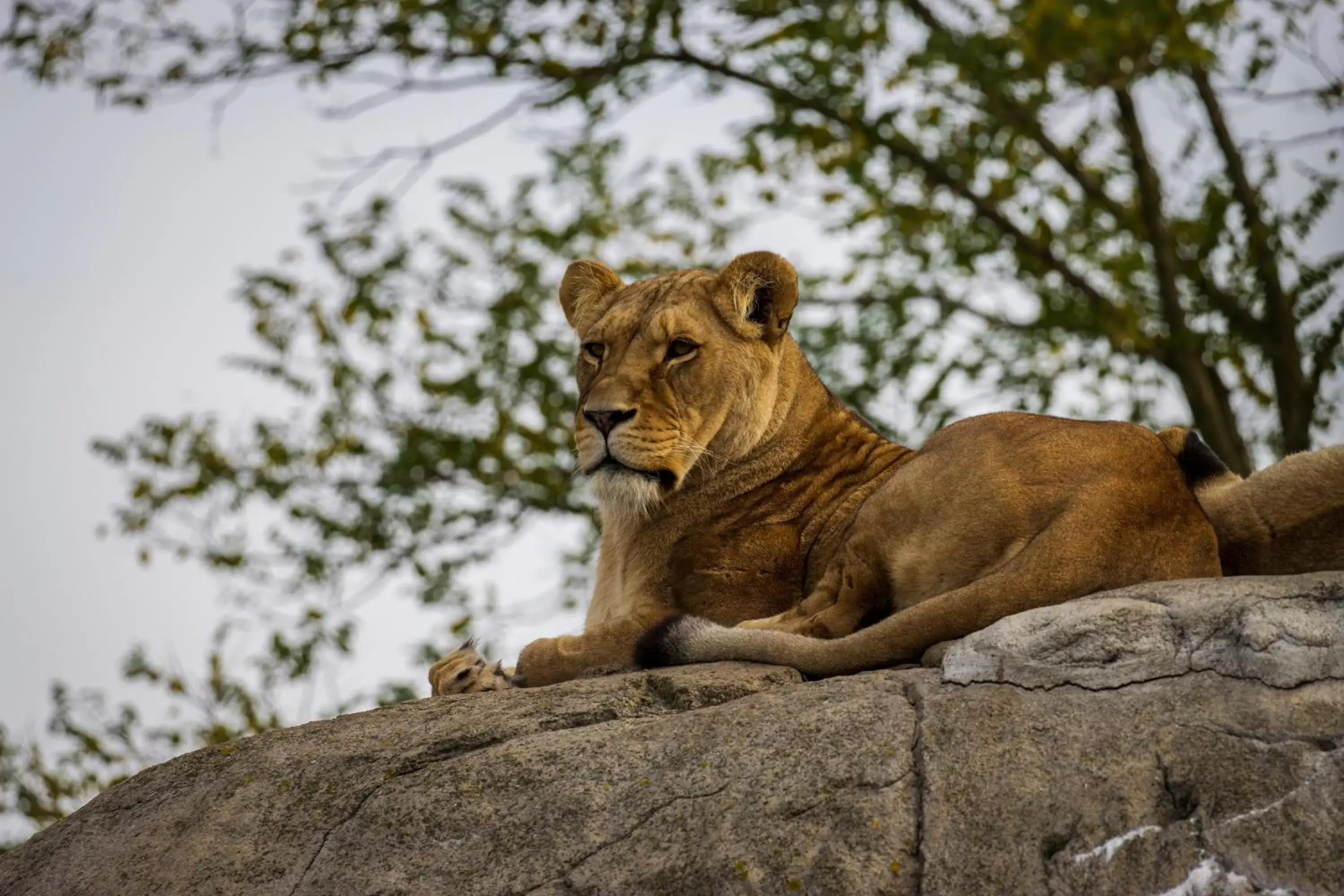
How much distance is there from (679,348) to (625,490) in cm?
55

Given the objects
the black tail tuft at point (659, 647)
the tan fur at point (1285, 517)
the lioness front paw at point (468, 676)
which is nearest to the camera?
the tan fur at point (1285, 517)

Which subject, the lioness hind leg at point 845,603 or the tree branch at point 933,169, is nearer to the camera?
the lioness hind leg at point 845,603

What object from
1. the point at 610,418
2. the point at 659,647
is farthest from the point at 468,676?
the point at 610,418

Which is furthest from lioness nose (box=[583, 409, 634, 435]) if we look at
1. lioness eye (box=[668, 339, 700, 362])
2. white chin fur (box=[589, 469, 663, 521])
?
lioness eye (box=[668, 339, 700, 362])

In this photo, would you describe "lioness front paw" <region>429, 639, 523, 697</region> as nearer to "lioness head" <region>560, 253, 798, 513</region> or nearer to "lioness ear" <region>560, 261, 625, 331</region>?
"lioness head" <region>560, 253, 798, 513</region>

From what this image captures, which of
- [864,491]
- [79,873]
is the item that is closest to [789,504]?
[864,491]

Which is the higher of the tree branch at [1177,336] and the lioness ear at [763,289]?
the tree branch at [1177,336]

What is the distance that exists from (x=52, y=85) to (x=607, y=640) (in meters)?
7.87

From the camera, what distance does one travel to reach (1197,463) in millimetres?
4980

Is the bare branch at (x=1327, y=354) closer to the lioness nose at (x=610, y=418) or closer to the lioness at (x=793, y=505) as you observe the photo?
the lioness at (x=793, y=505)

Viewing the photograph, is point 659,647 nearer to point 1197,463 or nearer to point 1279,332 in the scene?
point 1197,463

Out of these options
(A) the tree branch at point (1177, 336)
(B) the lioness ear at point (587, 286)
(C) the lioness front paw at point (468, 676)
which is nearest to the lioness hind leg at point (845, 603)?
(C) the lioness front paw at point (468, 676)

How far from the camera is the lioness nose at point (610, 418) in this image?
5.42 meters

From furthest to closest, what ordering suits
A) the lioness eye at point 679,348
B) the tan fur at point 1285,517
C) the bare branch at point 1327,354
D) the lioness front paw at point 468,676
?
1. the bare branch at point 1327,354
2. the lioness eye at point 679,348
3. the lioness front paw at point 468,676
4. the tan fur at point 1285,517
